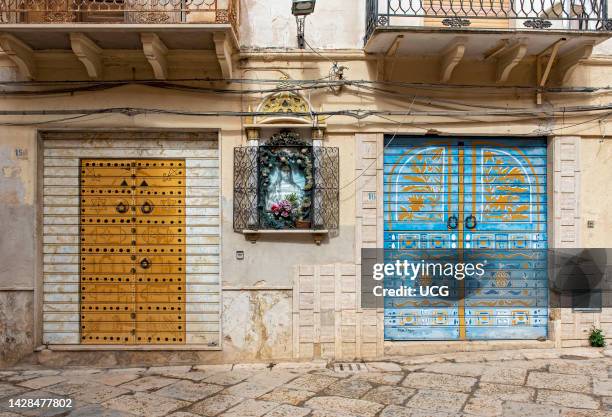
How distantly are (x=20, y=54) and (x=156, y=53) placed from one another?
1.73m

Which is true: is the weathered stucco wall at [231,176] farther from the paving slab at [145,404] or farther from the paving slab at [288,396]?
the paving slab at [145,404]

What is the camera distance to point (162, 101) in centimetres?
686

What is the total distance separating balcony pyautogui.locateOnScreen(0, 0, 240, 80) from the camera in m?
6.01

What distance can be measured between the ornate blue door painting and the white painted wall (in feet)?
5.19

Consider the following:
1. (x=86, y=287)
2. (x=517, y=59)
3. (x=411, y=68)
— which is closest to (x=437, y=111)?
(x=411, y=68)

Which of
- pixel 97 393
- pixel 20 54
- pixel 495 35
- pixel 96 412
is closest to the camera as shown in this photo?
pixel 96 412

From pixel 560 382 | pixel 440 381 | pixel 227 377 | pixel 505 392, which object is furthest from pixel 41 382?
pixel 560 382

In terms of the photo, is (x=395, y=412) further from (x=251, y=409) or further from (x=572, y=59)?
(x=572, y=59)

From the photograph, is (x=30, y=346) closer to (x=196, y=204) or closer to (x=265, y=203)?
(x=196, y=204)

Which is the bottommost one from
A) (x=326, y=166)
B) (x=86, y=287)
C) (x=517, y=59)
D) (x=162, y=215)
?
(x=86, y=287)

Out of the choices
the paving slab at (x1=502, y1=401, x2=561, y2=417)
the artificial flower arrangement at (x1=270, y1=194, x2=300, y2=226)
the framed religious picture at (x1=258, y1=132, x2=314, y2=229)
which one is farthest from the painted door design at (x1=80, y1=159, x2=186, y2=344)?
the paving slab at (x1=502, y1=401, x2=561, y2=417)

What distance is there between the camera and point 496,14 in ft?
21.7

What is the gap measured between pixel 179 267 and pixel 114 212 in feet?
3.82

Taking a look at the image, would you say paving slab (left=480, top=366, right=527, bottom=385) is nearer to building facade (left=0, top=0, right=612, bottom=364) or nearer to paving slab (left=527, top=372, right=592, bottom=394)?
paving slab (left=527, top=372, right=592, bottom=394)
